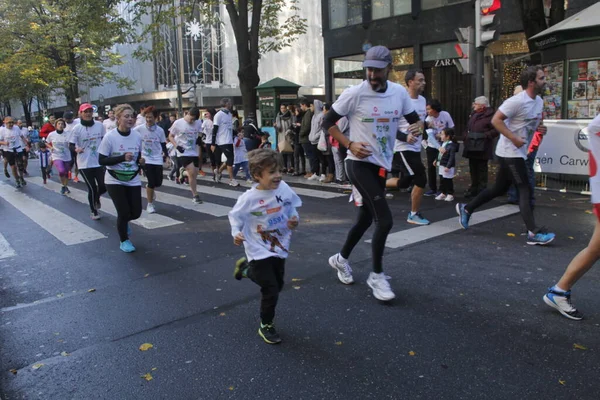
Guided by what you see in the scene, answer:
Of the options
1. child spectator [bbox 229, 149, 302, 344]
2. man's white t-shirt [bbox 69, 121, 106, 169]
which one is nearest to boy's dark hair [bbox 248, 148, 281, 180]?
child spectator [bbox 229, 149, 302, 344]

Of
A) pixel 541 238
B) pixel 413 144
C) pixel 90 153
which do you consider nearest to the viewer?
pixel 541 238

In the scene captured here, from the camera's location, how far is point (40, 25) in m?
30.8

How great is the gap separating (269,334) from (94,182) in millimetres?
5961

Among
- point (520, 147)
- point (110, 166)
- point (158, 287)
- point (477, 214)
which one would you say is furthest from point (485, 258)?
point (110, 166)

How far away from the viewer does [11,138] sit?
14531mm

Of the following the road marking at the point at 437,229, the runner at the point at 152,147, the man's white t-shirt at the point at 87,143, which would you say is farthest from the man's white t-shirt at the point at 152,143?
the road marking at the point at 437,229

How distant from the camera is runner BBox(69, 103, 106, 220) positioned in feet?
27.9

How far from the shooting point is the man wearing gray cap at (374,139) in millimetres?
4391

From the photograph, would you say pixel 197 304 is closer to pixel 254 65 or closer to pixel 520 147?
pixel 520 147

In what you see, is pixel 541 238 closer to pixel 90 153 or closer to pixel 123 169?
pixel 123 169

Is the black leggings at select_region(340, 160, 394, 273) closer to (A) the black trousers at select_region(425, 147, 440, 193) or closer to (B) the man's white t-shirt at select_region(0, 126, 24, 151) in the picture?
(A) the black trousers at select_region(425, 147, 440, 193)

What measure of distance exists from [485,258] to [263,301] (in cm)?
293

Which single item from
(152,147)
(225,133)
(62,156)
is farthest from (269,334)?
(62,156)

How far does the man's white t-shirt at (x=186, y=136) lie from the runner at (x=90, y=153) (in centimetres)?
162
